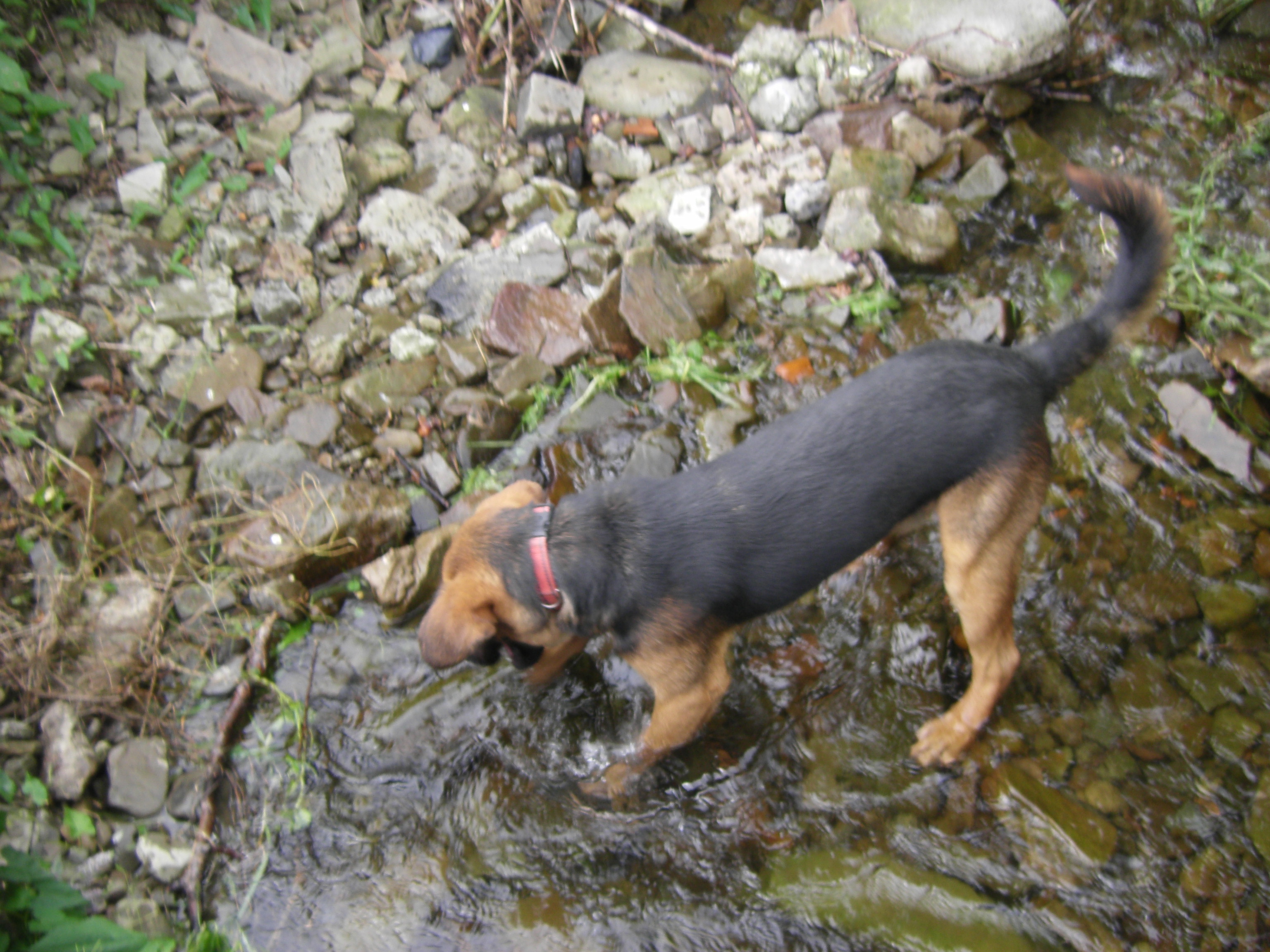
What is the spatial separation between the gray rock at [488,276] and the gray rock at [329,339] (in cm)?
52

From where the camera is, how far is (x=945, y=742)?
308 cm

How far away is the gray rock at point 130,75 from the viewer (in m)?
4.95

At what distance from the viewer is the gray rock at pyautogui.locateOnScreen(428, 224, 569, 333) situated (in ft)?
14.9

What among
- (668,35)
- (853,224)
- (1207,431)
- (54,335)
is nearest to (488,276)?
(853,224)

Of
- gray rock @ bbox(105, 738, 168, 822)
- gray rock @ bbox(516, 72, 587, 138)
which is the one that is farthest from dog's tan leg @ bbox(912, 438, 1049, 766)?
gray rock @ bbox(516, 72, 587, 138)

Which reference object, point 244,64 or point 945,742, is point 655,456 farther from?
point 244,64

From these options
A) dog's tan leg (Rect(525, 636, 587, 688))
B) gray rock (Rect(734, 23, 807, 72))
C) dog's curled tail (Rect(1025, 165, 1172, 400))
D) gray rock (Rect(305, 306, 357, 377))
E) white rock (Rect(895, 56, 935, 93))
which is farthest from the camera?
gray rock (Rect(734, 23, 807, 72))

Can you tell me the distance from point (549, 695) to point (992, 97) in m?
4.71

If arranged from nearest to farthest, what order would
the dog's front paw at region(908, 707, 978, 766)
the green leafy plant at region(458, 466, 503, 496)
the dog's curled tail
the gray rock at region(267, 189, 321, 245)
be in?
the dog's curled tail, the dog's front paw at region(908, 707, 978, 766), the green leafy plant at region(458, 466, 503, 496), the gray rock at region(267, 189, 321, 245)

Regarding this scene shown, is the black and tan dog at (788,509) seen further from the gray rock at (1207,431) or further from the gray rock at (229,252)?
the gray rock at (229,252)

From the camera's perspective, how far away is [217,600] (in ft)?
11.9

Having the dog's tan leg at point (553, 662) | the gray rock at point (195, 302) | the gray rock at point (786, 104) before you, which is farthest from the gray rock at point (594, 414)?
the gray rock at point (786, 104)

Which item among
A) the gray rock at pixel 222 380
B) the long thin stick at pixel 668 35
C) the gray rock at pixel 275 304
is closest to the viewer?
the gray rock at pixel 222 380

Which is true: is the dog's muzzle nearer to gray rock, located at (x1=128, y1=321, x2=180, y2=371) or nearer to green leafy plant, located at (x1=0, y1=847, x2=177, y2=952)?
green leafy plant, located at (x1=0, y1=847, x2=177, y2=952)
